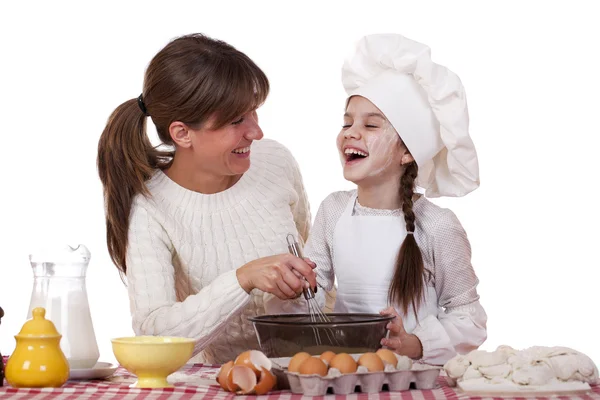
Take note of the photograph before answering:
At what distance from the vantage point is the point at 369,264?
1.89 meters

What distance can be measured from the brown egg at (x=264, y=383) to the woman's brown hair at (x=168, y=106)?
2.56ft

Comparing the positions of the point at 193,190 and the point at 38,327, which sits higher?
the point at 193,190

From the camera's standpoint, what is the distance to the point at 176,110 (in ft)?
6.57

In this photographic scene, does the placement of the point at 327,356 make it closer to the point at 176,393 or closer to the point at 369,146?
the point at 176,393

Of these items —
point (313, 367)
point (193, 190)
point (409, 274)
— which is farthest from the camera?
point (193, 190)

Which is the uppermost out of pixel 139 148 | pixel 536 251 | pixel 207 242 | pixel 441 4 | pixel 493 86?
pixel 441 4

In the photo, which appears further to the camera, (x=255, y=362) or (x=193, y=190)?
(x=193, y=190)

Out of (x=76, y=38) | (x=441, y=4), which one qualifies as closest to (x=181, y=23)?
(x=76, y=38)

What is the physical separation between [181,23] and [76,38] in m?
0.47

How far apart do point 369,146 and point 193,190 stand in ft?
1.63

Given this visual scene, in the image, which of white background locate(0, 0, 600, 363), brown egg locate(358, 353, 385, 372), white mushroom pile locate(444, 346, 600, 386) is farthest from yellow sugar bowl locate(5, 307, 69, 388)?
white background locate(0, 0, 600, 363)

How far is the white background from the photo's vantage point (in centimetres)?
386

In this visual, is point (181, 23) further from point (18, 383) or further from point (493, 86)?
point (18, 383)

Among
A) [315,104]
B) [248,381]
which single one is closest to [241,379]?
[248,381]
